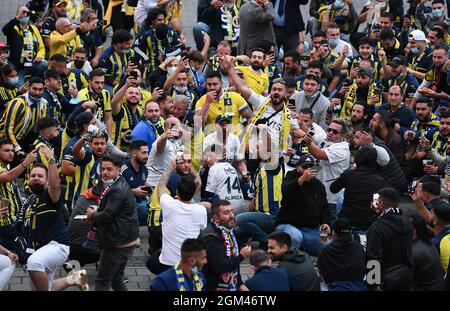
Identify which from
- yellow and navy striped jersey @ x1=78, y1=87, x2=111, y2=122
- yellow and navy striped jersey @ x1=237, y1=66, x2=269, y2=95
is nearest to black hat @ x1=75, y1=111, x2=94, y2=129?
yellow and navy striped jersey @ x1=78, y1=87, x2=111, y2=122

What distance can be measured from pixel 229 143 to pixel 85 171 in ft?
7.09

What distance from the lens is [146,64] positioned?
18.4m

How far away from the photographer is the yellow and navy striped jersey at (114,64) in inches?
704

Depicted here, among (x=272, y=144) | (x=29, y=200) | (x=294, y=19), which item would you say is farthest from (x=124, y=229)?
(x=294, y=19)

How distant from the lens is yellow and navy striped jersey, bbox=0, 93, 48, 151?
50.7ft

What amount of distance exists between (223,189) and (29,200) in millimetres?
2733

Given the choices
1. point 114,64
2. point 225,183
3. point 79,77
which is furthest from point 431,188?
point 114,64

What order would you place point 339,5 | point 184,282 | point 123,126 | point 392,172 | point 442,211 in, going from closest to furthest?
point 184,282 < point 442,211 < point 392,172 < point 123,126 < point 339,5

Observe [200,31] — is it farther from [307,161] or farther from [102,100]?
[307,161]

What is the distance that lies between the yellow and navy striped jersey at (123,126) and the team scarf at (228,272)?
16.8 feet

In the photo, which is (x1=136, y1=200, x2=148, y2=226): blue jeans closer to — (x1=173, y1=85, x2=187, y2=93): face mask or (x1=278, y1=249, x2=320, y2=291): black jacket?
(x1=173, y1=85, x2=187, y2=93): face mask

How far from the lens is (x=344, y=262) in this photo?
11.4 m

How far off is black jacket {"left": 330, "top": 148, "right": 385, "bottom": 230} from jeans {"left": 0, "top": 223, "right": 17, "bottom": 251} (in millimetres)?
4241

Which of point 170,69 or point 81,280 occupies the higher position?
point 170,69
